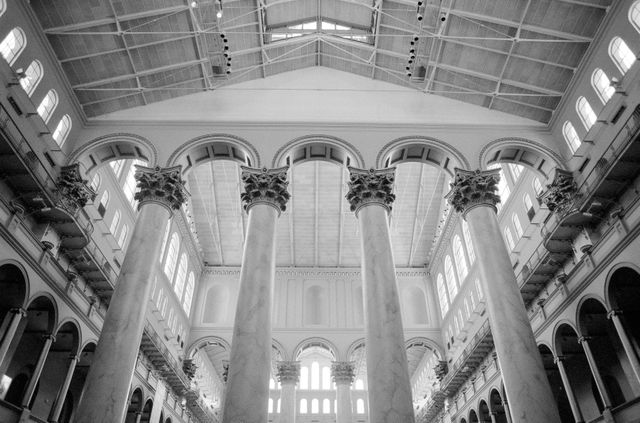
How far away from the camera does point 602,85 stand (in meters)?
16.2

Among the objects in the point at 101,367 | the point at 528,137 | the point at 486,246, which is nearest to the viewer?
the point at 101,367

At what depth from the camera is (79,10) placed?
52.6 feet

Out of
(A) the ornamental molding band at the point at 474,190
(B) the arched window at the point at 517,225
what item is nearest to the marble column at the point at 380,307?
(A) the ornamental molding band at the point at 474,190

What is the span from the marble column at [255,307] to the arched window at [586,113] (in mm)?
10737

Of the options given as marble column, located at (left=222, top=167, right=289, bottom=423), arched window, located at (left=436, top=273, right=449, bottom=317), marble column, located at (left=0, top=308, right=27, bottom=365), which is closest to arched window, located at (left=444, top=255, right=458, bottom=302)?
arched window, located at (left=436, top=273, right=449, bottom=317)

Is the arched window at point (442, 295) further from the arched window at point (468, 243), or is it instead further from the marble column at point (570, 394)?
the marble column at point (570, 394)

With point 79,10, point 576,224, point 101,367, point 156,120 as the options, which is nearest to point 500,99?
point 576,224

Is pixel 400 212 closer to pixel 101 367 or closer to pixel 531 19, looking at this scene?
pixel 531 19

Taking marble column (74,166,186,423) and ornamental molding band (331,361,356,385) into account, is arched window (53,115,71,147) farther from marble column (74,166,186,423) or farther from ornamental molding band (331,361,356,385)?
ornamental molding band (331,361,356,385)

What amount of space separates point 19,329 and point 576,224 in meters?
18.2

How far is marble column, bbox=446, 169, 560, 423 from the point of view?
11154 millimetres

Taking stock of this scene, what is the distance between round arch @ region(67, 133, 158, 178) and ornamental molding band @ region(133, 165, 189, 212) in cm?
122

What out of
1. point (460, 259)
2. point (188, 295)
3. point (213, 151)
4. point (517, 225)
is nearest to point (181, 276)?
point (188, 295)

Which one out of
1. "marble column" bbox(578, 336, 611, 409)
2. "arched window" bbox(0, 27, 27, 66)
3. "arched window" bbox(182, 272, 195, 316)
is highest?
"arched window" bbox(182, 272, 195, 316)
